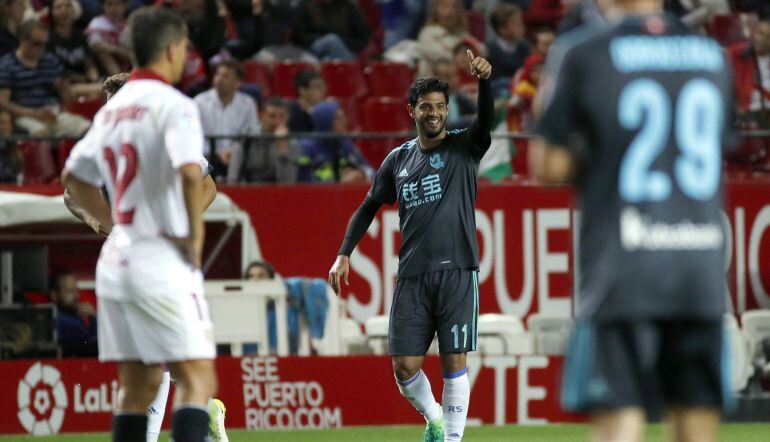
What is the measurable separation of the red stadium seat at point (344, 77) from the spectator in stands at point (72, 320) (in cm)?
429

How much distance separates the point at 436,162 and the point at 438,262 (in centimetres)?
61

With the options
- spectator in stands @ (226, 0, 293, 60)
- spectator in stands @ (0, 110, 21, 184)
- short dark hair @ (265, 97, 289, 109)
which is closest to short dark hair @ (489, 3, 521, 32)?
spectator in stands @ (226, 0, 293, 60)

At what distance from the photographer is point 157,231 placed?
6109 mm

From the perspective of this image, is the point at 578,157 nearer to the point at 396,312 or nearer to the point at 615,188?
the point at 615,188

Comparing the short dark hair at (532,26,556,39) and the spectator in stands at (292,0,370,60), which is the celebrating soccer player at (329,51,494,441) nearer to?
the short dark hair at (532,26,556,39)

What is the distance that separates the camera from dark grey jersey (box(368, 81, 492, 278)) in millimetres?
9344

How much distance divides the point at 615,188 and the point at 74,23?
13.5 metres

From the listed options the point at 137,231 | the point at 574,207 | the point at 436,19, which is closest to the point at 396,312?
the point at 137,231

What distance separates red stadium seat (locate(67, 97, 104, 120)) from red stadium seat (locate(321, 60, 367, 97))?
281 cm

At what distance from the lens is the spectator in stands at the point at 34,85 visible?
50.1ft

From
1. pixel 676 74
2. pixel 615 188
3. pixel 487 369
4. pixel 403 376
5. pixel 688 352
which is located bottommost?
pixel 487 369

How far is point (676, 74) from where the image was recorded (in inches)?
173

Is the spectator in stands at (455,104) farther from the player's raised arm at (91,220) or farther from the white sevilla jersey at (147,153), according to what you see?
the white sevilla jersey at (147,153)

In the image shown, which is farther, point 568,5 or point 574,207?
point 568,5
